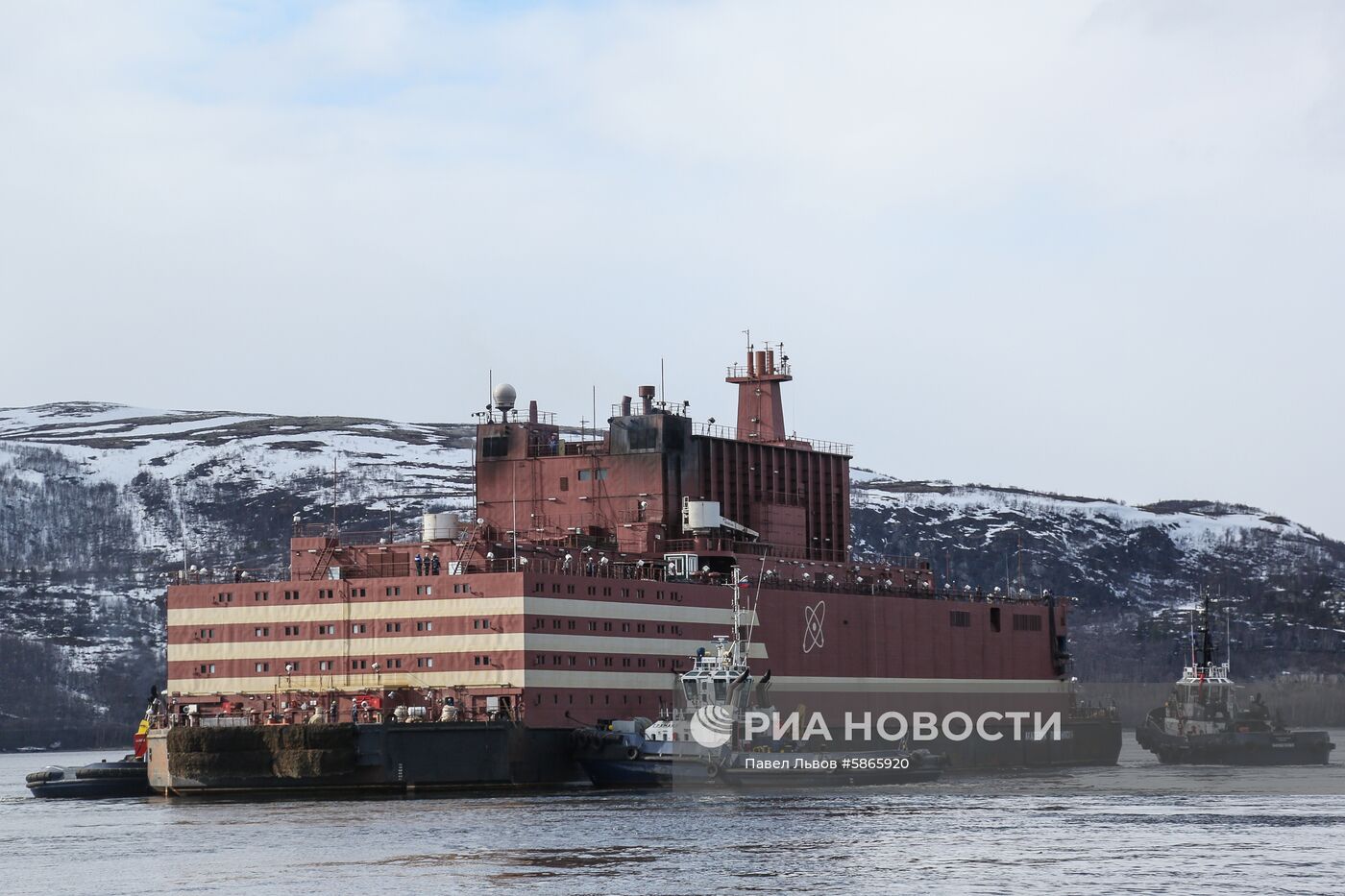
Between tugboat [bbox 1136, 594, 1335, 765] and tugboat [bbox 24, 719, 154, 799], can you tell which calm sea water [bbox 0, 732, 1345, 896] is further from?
tugboat [bbox 1136, 594, 1335, 765]

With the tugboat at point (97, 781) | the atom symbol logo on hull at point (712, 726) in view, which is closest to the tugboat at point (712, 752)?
the atom symbol logo on hull at point (712, 726)

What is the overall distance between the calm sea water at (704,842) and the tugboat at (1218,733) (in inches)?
984

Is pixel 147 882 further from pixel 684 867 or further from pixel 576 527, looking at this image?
pixel 576 527

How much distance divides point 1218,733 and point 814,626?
24.2 meters

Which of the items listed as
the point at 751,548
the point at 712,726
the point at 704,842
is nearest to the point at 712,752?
the point at 712,726

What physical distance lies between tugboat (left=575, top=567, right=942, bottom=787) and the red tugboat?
349cm

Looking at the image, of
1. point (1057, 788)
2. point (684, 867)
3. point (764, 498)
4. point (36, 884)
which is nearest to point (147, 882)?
point (36, 884)

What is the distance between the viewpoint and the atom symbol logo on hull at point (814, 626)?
11312cm

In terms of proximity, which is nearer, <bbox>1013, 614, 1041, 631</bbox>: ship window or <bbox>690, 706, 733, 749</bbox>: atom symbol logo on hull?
<bbox>690, 706, 733, 749</bbox>: atom symbol logo on hull

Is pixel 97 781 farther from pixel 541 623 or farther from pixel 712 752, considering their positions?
pixel 712 752

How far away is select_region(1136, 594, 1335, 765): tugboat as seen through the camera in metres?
120

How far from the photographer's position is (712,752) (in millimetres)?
89750

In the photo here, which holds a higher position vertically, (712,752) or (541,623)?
(541,623)

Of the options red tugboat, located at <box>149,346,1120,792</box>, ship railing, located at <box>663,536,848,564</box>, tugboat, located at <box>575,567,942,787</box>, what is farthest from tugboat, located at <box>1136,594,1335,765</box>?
tugboat, located at <box>575,567,942,787</box>
